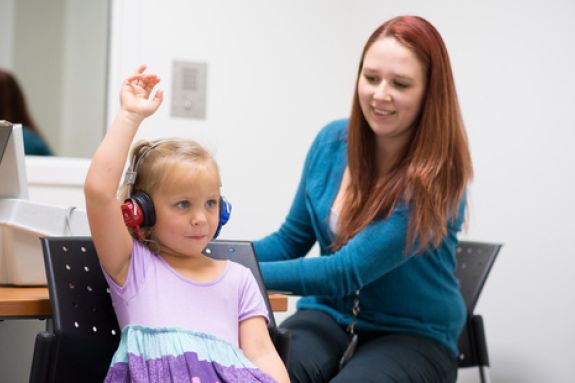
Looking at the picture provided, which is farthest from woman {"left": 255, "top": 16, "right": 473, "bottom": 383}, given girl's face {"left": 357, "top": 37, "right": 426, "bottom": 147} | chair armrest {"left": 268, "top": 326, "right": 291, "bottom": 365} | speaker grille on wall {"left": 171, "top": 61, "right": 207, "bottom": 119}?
speaker grille on wall {"left": 171, "top": 61, "right": 207, "bottom": 119}

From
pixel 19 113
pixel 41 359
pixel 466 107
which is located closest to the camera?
pixel 41 359

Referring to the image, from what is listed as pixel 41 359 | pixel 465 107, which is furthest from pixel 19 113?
pixel 41 359

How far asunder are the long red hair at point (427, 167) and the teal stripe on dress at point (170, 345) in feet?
2.27

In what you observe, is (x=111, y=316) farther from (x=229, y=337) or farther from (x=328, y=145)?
(x=328, y=145)

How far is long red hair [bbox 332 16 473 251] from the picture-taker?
186 cm

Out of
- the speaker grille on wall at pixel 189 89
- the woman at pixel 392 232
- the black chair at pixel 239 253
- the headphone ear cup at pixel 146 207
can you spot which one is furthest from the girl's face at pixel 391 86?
the speaker grille on wall at pixel 189 89

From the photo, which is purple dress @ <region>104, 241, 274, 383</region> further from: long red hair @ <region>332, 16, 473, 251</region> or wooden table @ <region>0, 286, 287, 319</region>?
long red hair @ <region>332, 16, 473, 251</region>

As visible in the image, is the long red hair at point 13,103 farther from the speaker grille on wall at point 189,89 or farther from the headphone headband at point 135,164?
the headphone headband at point 135,164

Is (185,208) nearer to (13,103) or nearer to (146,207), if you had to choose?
(146,207)

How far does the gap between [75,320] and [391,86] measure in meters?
0.98

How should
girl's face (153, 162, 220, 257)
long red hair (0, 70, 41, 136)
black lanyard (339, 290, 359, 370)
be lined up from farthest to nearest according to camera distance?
long red hair (0, 70, 41, 136), black lanyard (339, 290, 359, 370), girl's face (153, 162, 220, 257)

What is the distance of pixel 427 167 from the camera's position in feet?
6.16

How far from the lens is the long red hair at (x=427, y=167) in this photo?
1.86 meters

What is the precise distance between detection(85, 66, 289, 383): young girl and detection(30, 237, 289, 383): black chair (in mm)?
48
